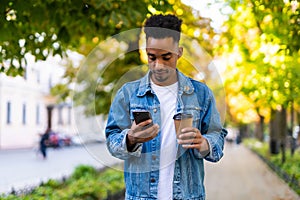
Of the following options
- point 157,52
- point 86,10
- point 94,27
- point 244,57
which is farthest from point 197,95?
point 244,57

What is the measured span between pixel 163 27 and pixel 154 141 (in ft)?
1.96

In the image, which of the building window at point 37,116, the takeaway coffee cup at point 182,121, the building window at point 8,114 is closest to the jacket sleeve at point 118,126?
the takeaway coffee cup at point 182,121

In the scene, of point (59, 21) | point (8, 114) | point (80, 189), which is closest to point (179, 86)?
point (59, 21)

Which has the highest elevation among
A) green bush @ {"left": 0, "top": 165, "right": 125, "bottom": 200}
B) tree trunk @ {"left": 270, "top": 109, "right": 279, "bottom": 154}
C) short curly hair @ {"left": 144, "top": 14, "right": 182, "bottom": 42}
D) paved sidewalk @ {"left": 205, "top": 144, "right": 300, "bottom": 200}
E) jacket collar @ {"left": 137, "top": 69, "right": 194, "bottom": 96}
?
short curly hair @ {"left": 144, "top": 14, "right": 182, "bottom": 42}

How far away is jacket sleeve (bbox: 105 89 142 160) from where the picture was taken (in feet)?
8.34

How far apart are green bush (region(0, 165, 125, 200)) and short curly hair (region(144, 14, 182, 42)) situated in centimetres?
558

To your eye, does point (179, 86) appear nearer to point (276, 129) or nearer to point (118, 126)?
point (118, 126)

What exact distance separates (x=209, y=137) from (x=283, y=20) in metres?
4.56

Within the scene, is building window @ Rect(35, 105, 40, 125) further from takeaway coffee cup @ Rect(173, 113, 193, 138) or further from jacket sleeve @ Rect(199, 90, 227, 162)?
takeaway coffee cup @ Rect(173, 113, 193, 138)

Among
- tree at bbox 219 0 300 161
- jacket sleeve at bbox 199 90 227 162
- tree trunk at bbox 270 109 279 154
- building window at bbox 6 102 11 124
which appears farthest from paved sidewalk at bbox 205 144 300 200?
building window at bbox 6 102 11 124

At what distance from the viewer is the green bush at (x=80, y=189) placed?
912 centimetres

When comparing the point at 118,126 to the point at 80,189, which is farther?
the point at 80,189

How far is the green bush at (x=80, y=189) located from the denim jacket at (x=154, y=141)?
5.41 metres

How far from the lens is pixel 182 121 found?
2.47 meters
